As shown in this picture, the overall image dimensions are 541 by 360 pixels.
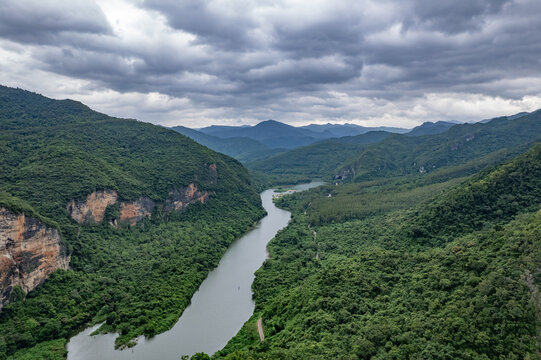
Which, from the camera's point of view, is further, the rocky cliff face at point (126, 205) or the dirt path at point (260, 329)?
the rocky cliff face at point (126, 205)

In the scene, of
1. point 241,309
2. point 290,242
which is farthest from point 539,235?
point 290,242

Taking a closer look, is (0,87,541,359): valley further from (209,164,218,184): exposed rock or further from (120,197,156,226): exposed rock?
(209,164,218,184): exposed rock

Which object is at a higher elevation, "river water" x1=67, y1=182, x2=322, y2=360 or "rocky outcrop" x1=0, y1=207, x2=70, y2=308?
"rocky outcrop" x1=0, y1=207, x2=70, y2=308

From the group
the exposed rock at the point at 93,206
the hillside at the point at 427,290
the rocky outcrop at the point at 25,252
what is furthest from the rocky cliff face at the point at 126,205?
the hillside at the point at 427,290

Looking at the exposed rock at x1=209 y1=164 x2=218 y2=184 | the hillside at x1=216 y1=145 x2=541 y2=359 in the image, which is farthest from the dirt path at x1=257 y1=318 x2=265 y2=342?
the exposed rock at x1=209 y1=164 x2=218 y2=184

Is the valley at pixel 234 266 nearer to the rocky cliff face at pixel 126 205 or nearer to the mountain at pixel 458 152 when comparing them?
the rocky cliff face at pixel 126 205

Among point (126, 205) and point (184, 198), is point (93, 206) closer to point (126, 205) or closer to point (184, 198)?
point (126, 205)
